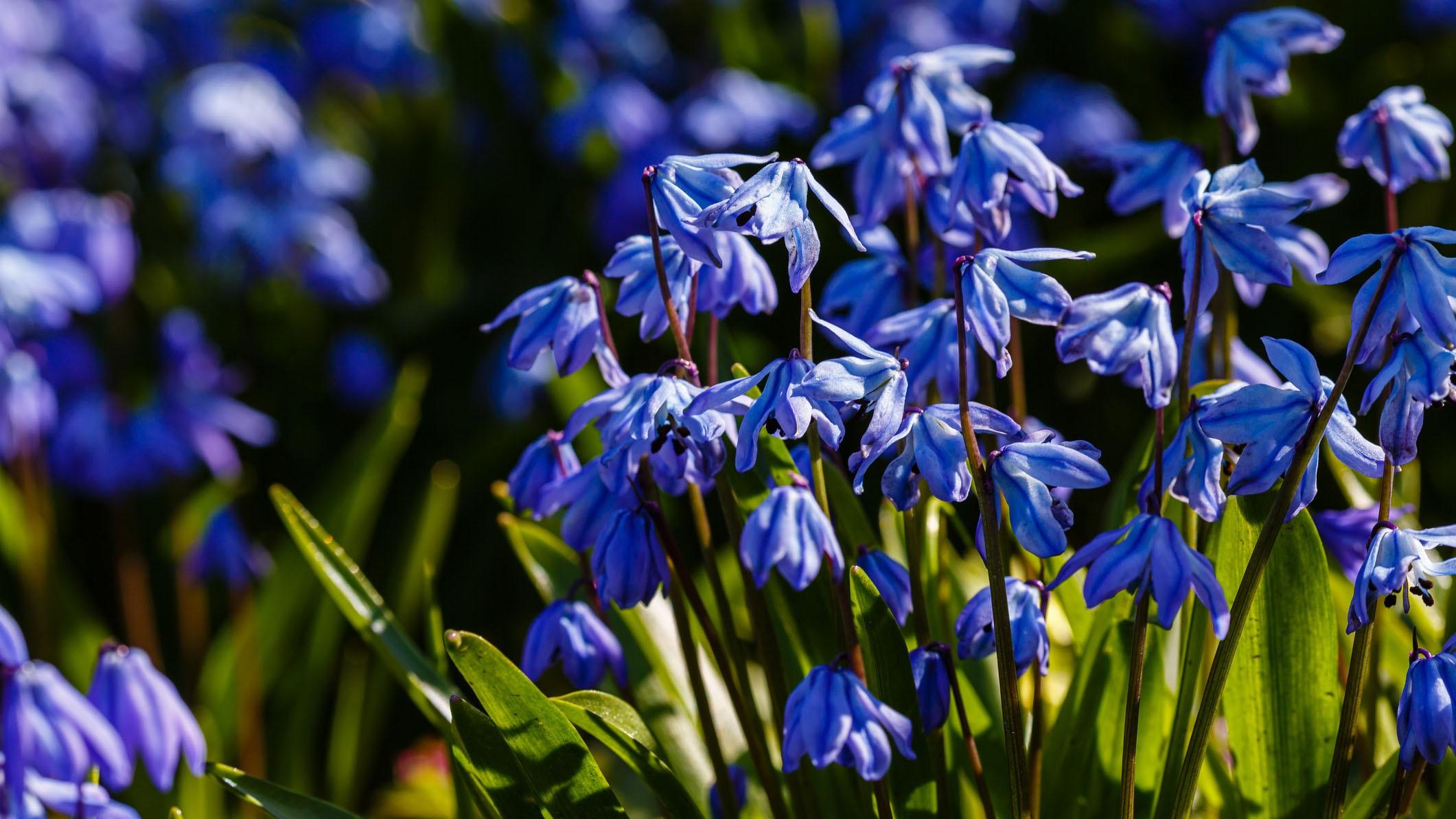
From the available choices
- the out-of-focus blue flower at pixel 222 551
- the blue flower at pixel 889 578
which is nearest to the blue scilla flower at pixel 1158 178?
the blue flower at pixel 889 578

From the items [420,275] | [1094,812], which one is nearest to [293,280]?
[420,275]

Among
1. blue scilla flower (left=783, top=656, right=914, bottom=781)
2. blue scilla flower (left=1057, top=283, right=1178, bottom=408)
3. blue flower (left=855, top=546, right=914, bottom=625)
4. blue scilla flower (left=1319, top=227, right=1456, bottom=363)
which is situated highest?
blue scilla flower (left=1319, top=227, right=1456, bottom=363)

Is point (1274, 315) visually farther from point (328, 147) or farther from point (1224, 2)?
point (328, 147)

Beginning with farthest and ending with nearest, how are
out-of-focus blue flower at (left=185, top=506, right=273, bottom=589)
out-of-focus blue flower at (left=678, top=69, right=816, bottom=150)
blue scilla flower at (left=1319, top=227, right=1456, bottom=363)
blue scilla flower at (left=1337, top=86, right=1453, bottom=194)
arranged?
1. out-of-focus blue flower at (left=678, top=69, right=816, bottom=150)
2. out-of-focus blue flower at (left=185, top=506, right=273, bottom=589)
3. blue scilla flower at (left=1337, top=86, right=1453, bottom=194)
4. blue scilla flower at (left=1319, top=227, right=1456, bottom=363)

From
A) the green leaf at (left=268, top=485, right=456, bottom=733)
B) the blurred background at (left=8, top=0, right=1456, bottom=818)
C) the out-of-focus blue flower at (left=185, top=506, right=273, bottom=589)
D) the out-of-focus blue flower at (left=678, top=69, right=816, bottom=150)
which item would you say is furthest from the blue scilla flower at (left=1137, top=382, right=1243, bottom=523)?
the out-of-focus blue flower at (left=678, top=69, right=816, bottom=150)

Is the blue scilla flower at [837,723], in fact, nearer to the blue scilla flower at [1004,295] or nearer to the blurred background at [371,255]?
the blue scilla flower at [1004,295]

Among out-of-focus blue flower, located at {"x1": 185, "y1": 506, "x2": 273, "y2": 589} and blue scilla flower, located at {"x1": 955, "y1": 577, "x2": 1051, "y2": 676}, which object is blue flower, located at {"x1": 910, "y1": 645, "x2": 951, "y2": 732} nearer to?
blue scilla flower, located at {"x1": 955, "y1": 577, "x2": 1051, "y2": 676}
